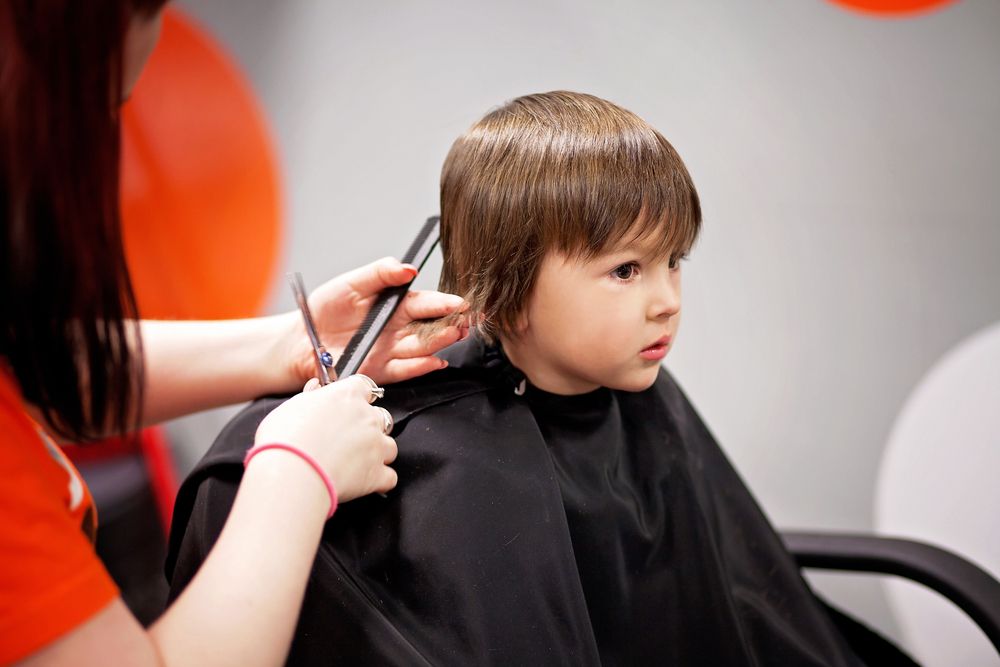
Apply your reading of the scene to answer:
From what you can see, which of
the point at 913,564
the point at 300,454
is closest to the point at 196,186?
the point at 300,454

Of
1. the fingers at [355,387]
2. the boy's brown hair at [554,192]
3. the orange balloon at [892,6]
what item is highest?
the orange balloon at [892,6]

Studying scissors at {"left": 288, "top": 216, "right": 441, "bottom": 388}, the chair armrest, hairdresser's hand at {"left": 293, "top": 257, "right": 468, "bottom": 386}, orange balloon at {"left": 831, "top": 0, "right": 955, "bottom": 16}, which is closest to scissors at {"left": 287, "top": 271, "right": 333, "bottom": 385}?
scissors at {"left": 288, "top": 216, "right": 441, "bottom": 388}

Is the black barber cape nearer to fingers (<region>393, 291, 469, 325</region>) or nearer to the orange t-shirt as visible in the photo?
fingers (<region>393, 291, 469, 325</region>)

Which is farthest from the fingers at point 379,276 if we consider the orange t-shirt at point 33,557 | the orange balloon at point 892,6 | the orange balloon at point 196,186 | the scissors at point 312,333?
the orange balloon at point 892,6

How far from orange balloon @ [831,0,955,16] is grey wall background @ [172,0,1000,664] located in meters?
0.02

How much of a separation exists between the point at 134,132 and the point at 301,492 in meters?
1.46

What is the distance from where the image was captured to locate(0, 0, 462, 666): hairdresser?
49cm

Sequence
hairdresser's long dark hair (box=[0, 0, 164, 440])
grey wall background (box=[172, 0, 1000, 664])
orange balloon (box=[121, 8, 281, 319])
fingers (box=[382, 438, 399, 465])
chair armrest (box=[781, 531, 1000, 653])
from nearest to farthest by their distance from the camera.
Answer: hairdresser's long dark hair (box=[0, 0, 164, 440]) → fingers (box=[382, 438, 399, 465]) → chair armrest (box=[781, 531, 1000, 653]) → grey wall background (box=[172, 0, 1000, 664]) → orange balloon (box=[121, 8, 281, 319])

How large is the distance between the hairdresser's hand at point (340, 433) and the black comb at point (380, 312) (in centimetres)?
7

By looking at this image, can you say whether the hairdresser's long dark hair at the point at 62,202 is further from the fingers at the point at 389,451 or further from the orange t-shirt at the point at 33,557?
the fingers at the point at 389,451

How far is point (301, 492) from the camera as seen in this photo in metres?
0.61

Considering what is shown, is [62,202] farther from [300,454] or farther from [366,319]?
[366,319]

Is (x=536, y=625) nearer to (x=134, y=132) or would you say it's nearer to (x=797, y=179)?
(x=797, y=179)

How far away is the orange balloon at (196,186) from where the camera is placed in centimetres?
172
